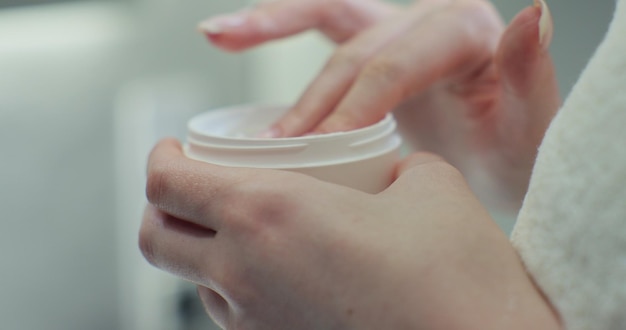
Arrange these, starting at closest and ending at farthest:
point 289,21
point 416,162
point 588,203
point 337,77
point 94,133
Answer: point 588,203, point 416,162, point 337,77, point 289,21, point 94,133

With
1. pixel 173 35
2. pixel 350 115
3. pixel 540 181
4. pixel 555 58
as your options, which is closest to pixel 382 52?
pixel 350 115

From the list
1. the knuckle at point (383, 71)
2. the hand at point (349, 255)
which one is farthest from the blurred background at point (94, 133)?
the hand at point (349, 255)

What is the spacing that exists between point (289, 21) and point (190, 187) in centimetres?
29

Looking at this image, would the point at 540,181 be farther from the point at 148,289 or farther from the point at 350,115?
the point at 148,289

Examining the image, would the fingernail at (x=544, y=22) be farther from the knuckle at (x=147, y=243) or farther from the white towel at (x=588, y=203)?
the knuckle at (x=147, y=243)

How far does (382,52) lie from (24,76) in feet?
1.37

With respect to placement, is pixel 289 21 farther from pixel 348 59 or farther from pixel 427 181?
pixel 427 181

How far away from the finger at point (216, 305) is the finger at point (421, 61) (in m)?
0.12

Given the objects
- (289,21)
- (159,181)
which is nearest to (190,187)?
(159,181)

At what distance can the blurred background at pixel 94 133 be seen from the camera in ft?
2.15

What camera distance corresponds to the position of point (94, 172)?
2.43 ft

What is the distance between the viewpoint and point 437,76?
0.47 m

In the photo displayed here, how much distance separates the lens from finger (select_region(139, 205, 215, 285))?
0.93 feet

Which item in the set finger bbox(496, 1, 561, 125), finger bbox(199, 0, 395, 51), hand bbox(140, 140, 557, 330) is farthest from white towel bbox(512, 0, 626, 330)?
finger bbox(199, 0, 395, 51)
